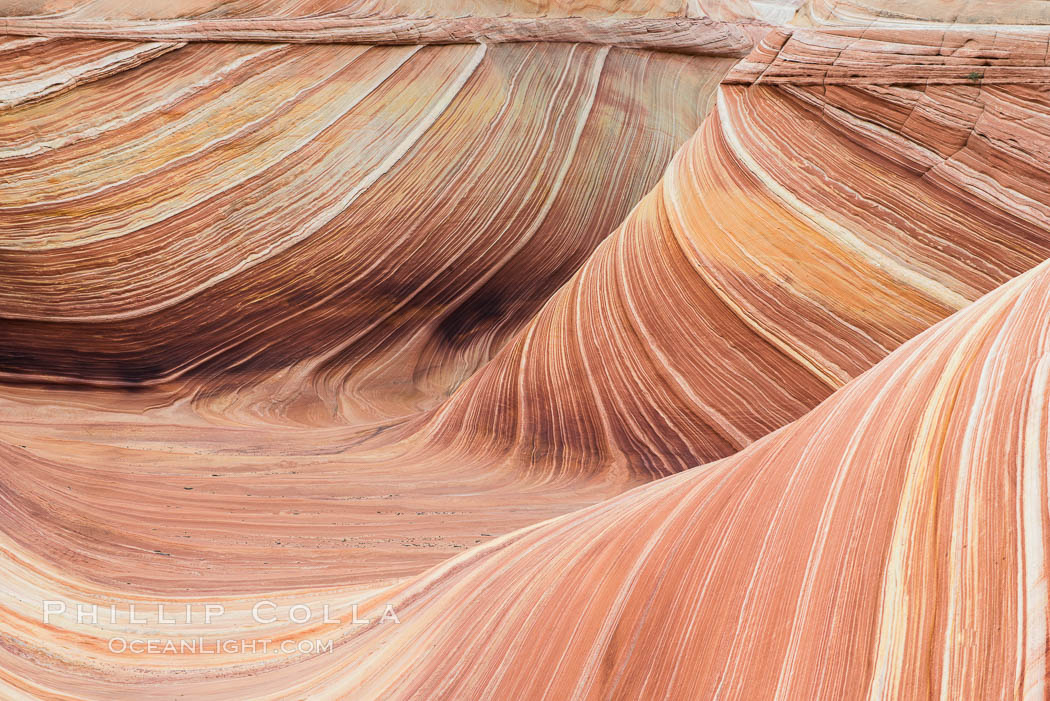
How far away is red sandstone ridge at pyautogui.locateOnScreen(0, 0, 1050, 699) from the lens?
0.96m

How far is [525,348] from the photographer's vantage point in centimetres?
255

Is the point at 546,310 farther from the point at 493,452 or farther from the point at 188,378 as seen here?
the point at 188,378

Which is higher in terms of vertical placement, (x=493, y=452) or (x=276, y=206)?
(x=276, y=206)

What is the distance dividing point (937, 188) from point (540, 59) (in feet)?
6.93

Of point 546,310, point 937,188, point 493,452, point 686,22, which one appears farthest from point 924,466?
point 686,22

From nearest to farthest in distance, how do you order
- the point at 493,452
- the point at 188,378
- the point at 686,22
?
1. the point at 493,452
2. the point at 188,378
3. the point at 686,22

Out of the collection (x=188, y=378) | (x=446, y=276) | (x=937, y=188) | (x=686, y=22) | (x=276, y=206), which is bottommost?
(x=188, y=378)

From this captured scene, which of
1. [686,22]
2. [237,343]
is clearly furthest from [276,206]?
[686,22]

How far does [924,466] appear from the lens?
927 millimetres

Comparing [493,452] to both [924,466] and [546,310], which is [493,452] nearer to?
[546,310]

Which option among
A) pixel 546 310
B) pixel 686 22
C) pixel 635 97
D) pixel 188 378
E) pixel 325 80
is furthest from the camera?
pixel 686 22

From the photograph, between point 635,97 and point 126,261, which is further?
point 635,97

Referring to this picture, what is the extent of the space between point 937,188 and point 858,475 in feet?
3.61

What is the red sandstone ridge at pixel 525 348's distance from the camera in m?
0.96
